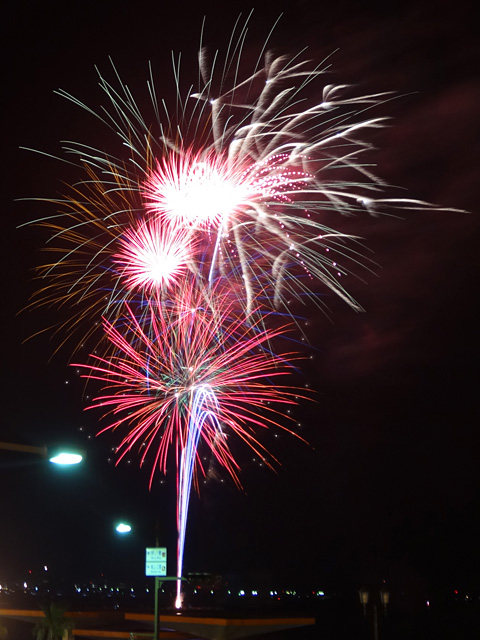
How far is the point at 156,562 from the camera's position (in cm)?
1716

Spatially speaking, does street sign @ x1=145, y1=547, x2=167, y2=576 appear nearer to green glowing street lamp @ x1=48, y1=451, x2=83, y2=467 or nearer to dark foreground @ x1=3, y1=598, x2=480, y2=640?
green glowing street lamp @ x1=48, y1=451, x2=83, y2=467

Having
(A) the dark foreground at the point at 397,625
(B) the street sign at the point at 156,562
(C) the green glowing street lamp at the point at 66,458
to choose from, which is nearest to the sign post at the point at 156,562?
(B) the street sign at the point at 156,562

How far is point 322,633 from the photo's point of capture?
56.9 meters

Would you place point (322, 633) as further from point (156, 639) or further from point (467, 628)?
point (156, 639)

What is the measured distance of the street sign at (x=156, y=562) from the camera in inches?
669

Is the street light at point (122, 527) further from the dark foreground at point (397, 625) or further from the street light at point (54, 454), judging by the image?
the dark foreground at point (397, 625)

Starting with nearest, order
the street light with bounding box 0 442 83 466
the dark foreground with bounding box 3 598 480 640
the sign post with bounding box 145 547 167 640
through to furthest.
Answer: the street light with bounding box 0 442 83 466
the sign post with bounding box 145 547 167 640
the dark foreground with bounding box 3 598 480 640

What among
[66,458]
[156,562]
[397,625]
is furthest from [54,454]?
[397,625]

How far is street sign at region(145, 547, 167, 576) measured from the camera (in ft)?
55.7

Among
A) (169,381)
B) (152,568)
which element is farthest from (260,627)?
(169,381)

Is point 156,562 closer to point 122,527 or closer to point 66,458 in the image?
point 122,527

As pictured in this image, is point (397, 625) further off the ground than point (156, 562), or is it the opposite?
point (397, 625)

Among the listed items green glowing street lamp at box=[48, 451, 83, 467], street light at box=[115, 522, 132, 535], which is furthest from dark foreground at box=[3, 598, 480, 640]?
green glowing street lamp at box=[48, 451, 83, 467]

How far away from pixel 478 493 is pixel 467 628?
20949mm
